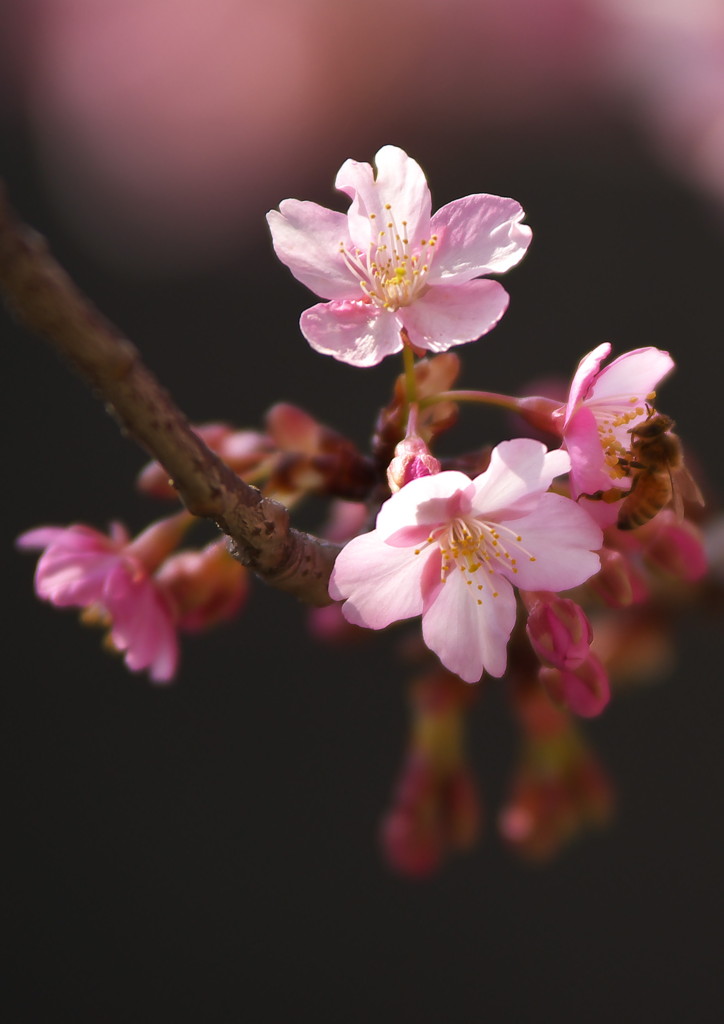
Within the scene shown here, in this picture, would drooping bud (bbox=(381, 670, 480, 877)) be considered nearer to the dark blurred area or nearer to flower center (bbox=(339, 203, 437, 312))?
flower center (bbox=(339, 203, 437, 312))

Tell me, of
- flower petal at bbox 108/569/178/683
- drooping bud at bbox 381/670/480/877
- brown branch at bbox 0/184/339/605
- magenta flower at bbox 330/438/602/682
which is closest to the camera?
brown branch at bbox 0/184/339/605

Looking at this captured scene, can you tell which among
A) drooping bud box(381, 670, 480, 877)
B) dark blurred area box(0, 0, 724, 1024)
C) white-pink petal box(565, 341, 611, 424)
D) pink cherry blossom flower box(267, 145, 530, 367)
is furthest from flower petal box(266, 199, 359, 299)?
dark blurred area box(0, 0, 724, 1024)

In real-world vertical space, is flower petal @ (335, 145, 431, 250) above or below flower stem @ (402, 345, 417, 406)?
above

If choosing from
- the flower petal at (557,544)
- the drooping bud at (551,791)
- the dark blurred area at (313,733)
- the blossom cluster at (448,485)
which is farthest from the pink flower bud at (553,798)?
the dark blurred area at (313,733)

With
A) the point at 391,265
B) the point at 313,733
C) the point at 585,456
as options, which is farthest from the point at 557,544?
the point at 313,733

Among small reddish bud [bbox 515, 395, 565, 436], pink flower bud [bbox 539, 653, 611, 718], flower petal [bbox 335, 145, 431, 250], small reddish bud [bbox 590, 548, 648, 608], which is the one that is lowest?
pink flower bud [bbox 539, 653, 611, 718]

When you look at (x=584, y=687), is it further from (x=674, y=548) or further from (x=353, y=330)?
(x=353, y=330)

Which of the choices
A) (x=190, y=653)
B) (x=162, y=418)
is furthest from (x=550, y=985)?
(x=162, y=418)
